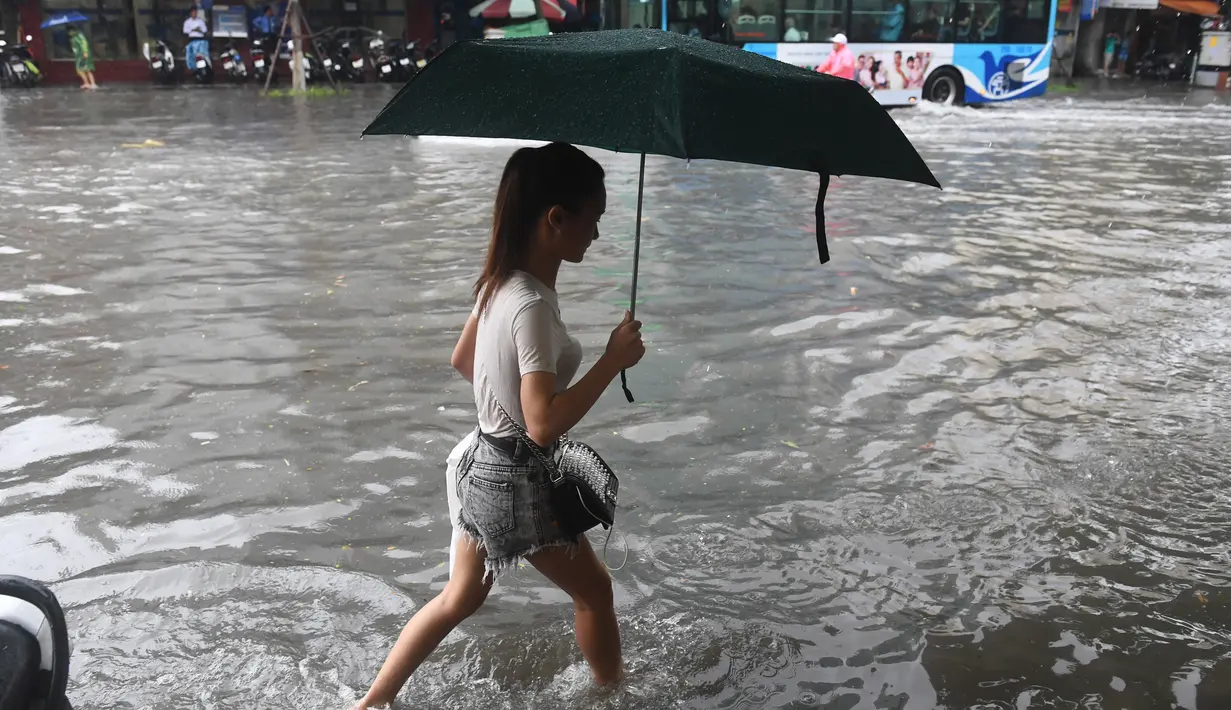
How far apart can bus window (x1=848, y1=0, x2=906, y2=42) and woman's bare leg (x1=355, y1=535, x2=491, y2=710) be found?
19979mm

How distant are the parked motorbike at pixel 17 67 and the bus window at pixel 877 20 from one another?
881 inches

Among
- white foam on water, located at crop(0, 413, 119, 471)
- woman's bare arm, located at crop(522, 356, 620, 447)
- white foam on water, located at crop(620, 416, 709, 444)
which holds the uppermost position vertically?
woman's bare arm, located at crop(522, 356, 620, 447)

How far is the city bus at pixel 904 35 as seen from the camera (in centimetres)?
1972

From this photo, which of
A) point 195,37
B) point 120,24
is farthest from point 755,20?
point 120,24

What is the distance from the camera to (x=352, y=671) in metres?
3.06

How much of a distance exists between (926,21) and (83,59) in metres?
22.2

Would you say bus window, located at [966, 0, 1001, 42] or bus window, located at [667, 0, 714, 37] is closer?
bus window, located at [667, 0, 714, 37]

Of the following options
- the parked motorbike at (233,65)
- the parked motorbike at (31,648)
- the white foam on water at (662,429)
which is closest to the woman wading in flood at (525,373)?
the parked motorbike at (31,648)

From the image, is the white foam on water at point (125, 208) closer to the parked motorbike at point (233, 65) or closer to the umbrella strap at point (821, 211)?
the umbrella strap at point (821, 211)

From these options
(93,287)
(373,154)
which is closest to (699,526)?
(93,287)

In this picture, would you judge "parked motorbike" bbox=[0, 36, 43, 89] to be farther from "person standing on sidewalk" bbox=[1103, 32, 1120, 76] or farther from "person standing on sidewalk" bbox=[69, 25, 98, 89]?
"person standing on sidewalk" bbox=[1103, 32, 1120, 76]

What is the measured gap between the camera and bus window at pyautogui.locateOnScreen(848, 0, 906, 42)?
20406 millimetres

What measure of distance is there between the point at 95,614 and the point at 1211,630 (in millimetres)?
3650

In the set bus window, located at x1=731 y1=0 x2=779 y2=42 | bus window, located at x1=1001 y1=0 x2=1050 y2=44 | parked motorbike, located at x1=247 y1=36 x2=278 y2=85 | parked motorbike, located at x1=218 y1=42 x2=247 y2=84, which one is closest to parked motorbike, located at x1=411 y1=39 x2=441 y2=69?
parked motorbike, located at x1=247 y1=36 x2=278 y2=85
